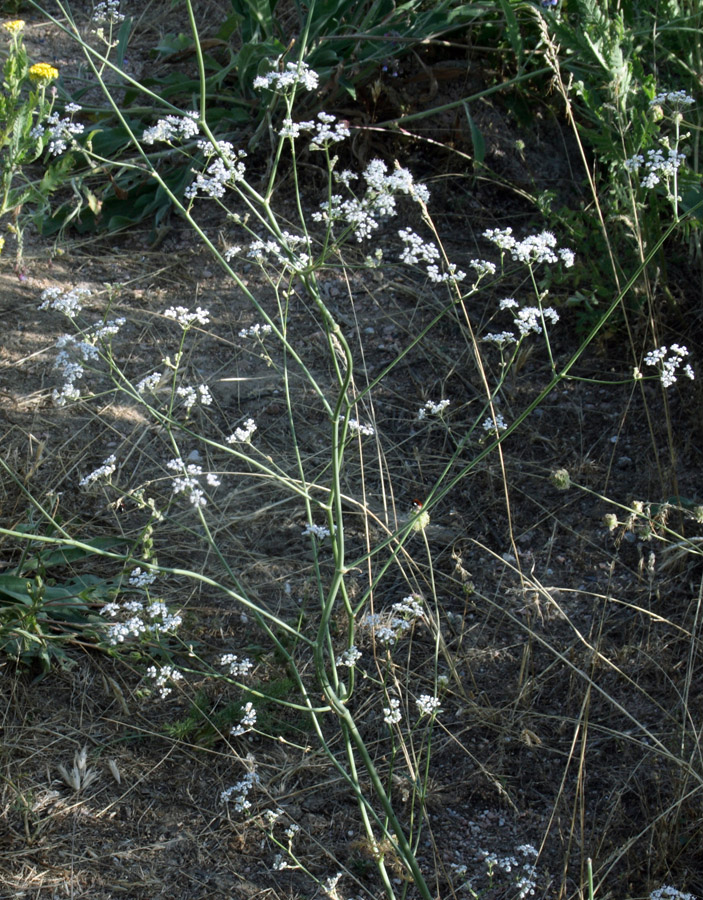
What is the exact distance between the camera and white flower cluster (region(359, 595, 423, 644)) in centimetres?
174

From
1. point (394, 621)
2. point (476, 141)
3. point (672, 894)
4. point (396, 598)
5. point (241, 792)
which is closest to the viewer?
point (672, 894)

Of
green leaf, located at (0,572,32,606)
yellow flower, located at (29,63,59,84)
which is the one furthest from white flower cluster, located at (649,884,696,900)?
yellow flower, located at (29,63,59,84)

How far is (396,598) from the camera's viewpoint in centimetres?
246

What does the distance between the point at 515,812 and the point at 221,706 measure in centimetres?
73

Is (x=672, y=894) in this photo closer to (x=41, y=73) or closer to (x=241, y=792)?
(x=241, y=792)

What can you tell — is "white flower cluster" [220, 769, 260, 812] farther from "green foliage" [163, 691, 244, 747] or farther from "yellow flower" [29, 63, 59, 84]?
"yellow flower" [29, 63, 59, 84]

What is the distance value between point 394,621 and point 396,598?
57cm

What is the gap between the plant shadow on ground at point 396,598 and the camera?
6.37 feet

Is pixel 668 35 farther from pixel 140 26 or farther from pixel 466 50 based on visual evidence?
pixel 140 26

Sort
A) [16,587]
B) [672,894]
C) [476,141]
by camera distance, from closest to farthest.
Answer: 1. [672,894]
2. [16,587]
3. [476,141]

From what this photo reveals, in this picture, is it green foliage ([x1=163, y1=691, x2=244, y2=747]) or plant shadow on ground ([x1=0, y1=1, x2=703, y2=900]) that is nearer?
plant shadow on ground ([x1=0, y1=1, x2=703, y2=900])

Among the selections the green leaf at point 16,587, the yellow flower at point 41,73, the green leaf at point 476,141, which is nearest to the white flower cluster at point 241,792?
the green leaf at point 16,587

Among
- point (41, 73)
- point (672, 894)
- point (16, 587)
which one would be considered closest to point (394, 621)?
point (672, 894)

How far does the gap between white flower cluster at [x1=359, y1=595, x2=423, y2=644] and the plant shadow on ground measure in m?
0.12
